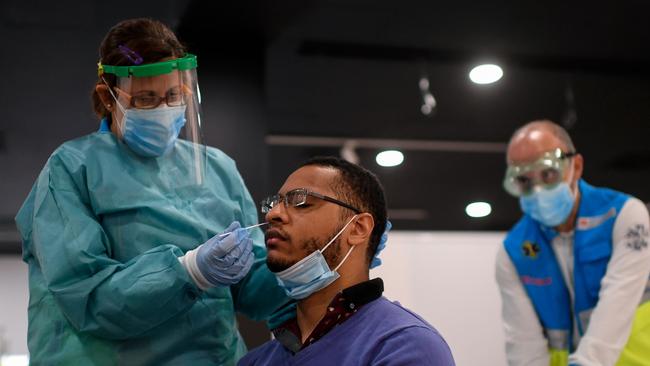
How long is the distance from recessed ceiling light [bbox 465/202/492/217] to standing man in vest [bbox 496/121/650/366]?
5340 mm

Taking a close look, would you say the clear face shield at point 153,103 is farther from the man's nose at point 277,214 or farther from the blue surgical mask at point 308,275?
the blue surgical mask at point 308,275

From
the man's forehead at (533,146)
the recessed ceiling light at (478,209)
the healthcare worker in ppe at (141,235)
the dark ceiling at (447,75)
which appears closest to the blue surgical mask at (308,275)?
the healthcare worker in ppe at (141,235)

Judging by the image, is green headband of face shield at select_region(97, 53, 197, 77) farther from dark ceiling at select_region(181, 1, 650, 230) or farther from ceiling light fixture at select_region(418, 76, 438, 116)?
ceiling light fixture at select_region(418, 76, 438, 116)

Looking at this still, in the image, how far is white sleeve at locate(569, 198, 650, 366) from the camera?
2922mm

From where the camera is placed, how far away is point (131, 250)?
2012 mm

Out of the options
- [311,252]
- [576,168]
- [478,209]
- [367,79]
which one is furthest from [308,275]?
[478,209]

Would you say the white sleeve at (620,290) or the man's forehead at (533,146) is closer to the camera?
the white sleeve at (620,290)

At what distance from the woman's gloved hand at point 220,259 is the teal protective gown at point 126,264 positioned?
0.11 feet

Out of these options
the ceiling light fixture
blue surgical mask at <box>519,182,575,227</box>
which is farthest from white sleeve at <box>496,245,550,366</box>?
the ceiling light fixture

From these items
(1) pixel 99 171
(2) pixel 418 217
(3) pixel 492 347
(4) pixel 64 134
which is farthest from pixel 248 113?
(2) pixel 418 217

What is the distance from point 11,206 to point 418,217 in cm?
430

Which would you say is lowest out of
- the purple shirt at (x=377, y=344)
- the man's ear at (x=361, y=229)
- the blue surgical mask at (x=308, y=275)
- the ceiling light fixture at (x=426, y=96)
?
the purple shirt at (x=377, y=344)

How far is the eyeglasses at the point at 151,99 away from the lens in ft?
6.84

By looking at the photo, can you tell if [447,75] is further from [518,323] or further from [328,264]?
[328,264]
